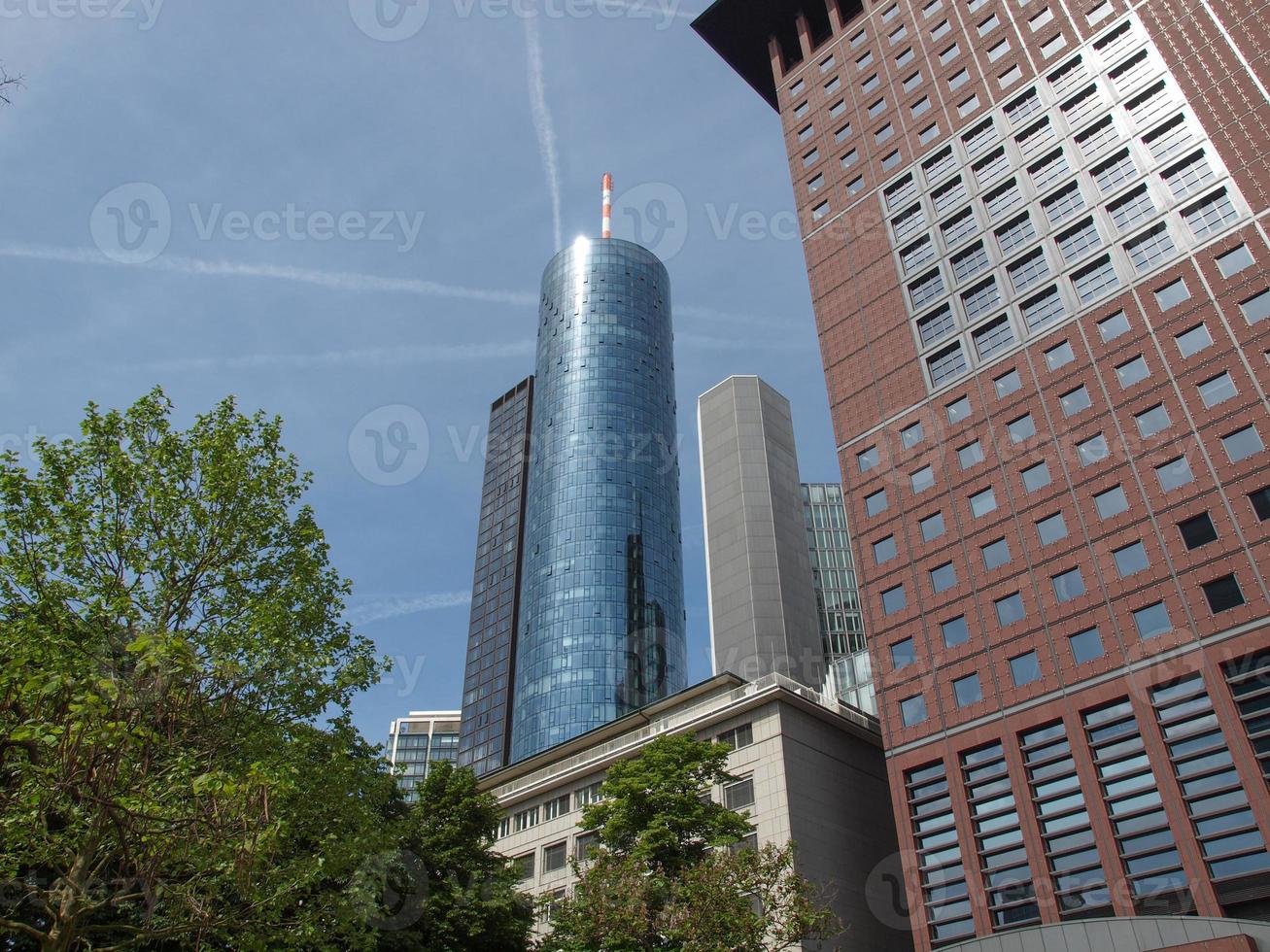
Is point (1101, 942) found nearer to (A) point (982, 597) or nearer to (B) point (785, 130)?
(A) point (982, 597)

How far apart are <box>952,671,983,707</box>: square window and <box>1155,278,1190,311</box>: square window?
2055 cm

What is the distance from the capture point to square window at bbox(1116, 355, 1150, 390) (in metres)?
43.9

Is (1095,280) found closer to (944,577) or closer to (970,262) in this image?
(970,262)

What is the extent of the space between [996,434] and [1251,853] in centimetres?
2242

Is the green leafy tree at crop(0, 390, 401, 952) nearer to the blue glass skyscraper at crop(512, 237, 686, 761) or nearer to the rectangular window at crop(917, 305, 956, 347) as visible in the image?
the rectangular window at crop(917, 305, 956, 347)

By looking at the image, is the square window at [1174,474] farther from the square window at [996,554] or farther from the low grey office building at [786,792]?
the low grey office building at [786,792]

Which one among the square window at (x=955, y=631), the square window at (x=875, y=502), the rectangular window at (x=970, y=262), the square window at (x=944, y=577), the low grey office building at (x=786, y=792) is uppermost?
the rectangular window at (x=970, y=262)

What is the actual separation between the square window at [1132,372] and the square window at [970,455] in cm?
745

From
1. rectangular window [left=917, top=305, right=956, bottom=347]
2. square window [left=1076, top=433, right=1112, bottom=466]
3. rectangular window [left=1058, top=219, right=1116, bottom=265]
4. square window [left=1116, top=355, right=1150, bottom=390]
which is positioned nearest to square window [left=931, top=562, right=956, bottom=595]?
square window [left=1076, top=433, right=1112, bottom=466]

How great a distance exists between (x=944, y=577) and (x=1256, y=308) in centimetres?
1877

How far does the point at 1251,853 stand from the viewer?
107ft

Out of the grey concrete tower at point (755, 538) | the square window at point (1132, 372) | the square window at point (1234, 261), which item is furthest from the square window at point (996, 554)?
the grey concrete tower at point (755, 538)

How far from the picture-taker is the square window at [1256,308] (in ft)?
135

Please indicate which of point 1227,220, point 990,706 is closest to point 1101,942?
point 990,706
